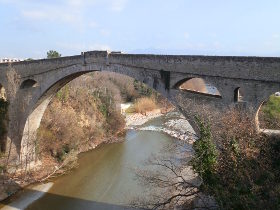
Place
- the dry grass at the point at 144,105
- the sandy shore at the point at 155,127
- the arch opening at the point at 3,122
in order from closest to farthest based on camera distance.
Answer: the arch opening at the point at 3,122, the sandy shore at the point at 155,127, the dry grass at the point at 144,105

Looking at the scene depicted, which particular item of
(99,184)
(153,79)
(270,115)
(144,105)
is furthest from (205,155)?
(144,105)

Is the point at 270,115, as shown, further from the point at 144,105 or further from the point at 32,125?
the point at 144,105

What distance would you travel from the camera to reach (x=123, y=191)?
1862 centimetres

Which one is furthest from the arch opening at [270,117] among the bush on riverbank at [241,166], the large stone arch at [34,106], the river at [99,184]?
the large stone arch at [34,106]

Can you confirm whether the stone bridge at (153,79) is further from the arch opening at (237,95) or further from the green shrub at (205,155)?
the green shrub at (205,155)

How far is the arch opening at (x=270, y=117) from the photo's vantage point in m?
11.6

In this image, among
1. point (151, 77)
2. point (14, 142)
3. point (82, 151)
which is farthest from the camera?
point (82, 151)

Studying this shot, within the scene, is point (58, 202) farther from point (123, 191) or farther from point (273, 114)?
point (273, 114)

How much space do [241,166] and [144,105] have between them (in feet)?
98.5

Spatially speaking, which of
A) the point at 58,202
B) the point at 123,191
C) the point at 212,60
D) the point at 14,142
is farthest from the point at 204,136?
the point at 14,142

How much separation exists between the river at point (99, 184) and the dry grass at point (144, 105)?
1256 centimetres

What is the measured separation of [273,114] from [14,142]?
52.4 feet

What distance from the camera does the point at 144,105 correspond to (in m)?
39.7

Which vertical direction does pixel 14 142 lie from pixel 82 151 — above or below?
above
